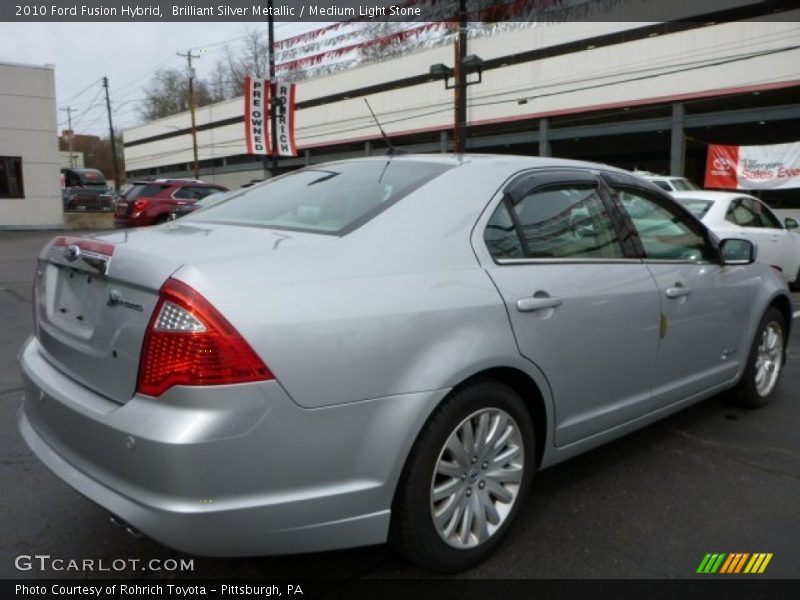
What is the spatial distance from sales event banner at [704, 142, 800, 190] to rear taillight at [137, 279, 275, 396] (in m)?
18.6

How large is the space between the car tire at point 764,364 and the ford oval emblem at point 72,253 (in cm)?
389

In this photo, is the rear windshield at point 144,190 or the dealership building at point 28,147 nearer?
the rear windshield at point 144,190

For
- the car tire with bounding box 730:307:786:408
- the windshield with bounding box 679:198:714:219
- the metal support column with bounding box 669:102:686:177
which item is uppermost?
the metal support column with bounding box 669:102:686:177

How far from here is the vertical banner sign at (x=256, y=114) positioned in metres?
20.3

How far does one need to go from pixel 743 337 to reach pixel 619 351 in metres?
1.52

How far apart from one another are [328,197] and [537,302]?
3.32ft

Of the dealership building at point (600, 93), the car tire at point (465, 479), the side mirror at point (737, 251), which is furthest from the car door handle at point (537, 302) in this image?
the dealership building at point (600, 93)

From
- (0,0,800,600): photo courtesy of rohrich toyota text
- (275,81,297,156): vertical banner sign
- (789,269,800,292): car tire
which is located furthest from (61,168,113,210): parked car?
(0,0,800,600): photo courtesy of rohrich toyota text

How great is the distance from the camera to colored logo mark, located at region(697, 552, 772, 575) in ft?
8.54

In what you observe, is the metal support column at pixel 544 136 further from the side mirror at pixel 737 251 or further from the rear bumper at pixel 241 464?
the rear bumper at pixel 241 464

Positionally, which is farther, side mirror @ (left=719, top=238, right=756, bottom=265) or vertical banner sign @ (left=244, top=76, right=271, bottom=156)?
vertical banner sign @ (left=244, top=76, right=271, bottom=156)

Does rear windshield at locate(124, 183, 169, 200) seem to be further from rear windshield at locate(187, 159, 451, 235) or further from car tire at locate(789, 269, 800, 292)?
rear windshield at locate(187, 159, 451, 235)

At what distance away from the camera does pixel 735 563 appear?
104 inches

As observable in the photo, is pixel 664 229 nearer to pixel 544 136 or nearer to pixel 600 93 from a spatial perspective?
pixel 600 93
